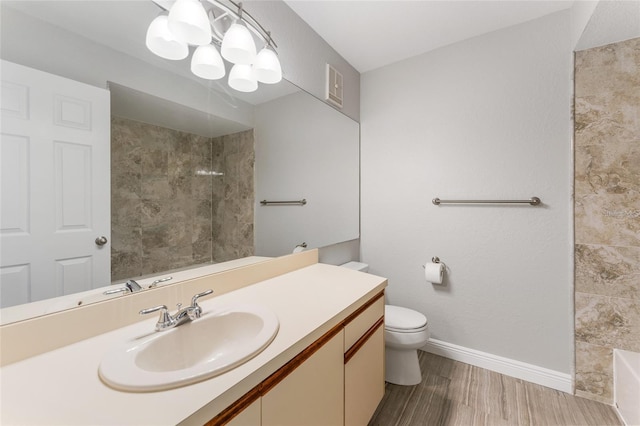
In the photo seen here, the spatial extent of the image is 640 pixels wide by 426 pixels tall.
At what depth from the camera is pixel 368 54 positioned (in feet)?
6.91

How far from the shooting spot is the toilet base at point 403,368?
1.72m

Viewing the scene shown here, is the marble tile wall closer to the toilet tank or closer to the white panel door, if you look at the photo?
the white panel door

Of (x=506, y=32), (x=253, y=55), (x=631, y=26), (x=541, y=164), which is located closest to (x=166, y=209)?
(x=253, y=55)

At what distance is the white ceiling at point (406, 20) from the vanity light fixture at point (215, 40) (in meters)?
0.53

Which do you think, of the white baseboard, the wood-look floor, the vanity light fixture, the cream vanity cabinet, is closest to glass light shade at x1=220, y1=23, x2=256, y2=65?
the vanity light fixture

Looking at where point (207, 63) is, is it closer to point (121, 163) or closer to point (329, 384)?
point (121, 163)

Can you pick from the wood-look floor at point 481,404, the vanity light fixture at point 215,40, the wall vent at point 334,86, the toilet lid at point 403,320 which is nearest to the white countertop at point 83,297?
the vanity light fixture at point 215,40

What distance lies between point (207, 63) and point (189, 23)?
167mm

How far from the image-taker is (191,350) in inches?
34.2

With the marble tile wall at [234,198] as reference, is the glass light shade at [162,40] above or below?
above

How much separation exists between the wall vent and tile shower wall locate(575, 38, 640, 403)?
149 centimetres

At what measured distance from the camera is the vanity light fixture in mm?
974

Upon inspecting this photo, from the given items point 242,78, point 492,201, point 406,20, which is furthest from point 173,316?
point 406,20

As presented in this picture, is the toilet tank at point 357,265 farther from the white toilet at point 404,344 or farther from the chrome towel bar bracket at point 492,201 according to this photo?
the chrome towel bar bracket at point 492,201
